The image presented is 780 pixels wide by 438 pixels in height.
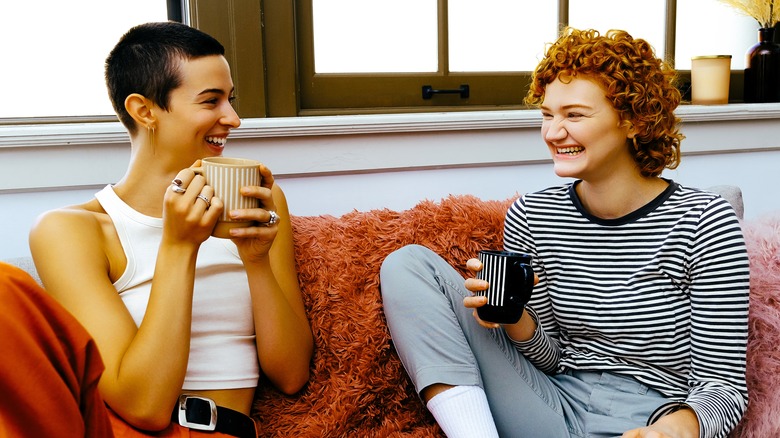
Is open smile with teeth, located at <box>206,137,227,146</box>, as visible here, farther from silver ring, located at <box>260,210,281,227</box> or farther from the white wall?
the white wall

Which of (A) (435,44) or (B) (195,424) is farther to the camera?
(A) (435,44)

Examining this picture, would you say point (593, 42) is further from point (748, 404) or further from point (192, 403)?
point (192, 403)

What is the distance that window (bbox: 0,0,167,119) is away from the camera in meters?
1.49

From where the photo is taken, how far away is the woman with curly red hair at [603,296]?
114 cm

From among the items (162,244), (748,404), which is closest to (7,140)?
(162,244)

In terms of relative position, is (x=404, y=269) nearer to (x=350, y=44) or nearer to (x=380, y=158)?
(x=380, y=158)

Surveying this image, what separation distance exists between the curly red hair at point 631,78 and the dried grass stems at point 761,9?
100 centimetres

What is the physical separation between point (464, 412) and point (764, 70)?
1602mm

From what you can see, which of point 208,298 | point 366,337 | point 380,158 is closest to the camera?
point 208,298

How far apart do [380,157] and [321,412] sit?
2.16ft

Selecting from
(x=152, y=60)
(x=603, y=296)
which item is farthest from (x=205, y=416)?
(x=603, y=296)

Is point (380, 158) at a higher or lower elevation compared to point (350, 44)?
lower

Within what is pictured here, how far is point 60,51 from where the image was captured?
60.1 inches

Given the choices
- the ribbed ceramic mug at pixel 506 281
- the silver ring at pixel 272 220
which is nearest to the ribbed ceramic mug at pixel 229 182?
the silver ring at pixel 272 220
